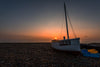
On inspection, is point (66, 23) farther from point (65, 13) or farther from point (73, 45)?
point (73, 45)

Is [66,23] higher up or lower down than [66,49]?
higher up

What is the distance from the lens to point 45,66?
11.3m

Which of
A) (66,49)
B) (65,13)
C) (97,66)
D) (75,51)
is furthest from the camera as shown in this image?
(65,13)

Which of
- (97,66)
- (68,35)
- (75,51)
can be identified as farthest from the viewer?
(68,35)

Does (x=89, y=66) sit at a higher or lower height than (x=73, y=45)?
lower

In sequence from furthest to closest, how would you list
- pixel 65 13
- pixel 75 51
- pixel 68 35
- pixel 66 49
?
pixel 65 13
pixel 68 35
pixel 66 49
pixel 75 51

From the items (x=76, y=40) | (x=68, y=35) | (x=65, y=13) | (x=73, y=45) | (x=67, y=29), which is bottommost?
(x=73, y=45)

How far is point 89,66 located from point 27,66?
31.7ft

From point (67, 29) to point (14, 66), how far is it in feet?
59.9

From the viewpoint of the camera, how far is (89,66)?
11.2m

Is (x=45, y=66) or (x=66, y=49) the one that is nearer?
(x=45, y=66)

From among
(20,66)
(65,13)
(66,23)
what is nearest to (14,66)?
Result: (20,66)

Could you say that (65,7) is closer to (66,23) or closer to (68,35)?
(66,23)

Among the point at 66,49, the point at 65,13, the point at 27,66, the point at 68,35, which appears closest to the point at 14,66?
the point at 27,66
